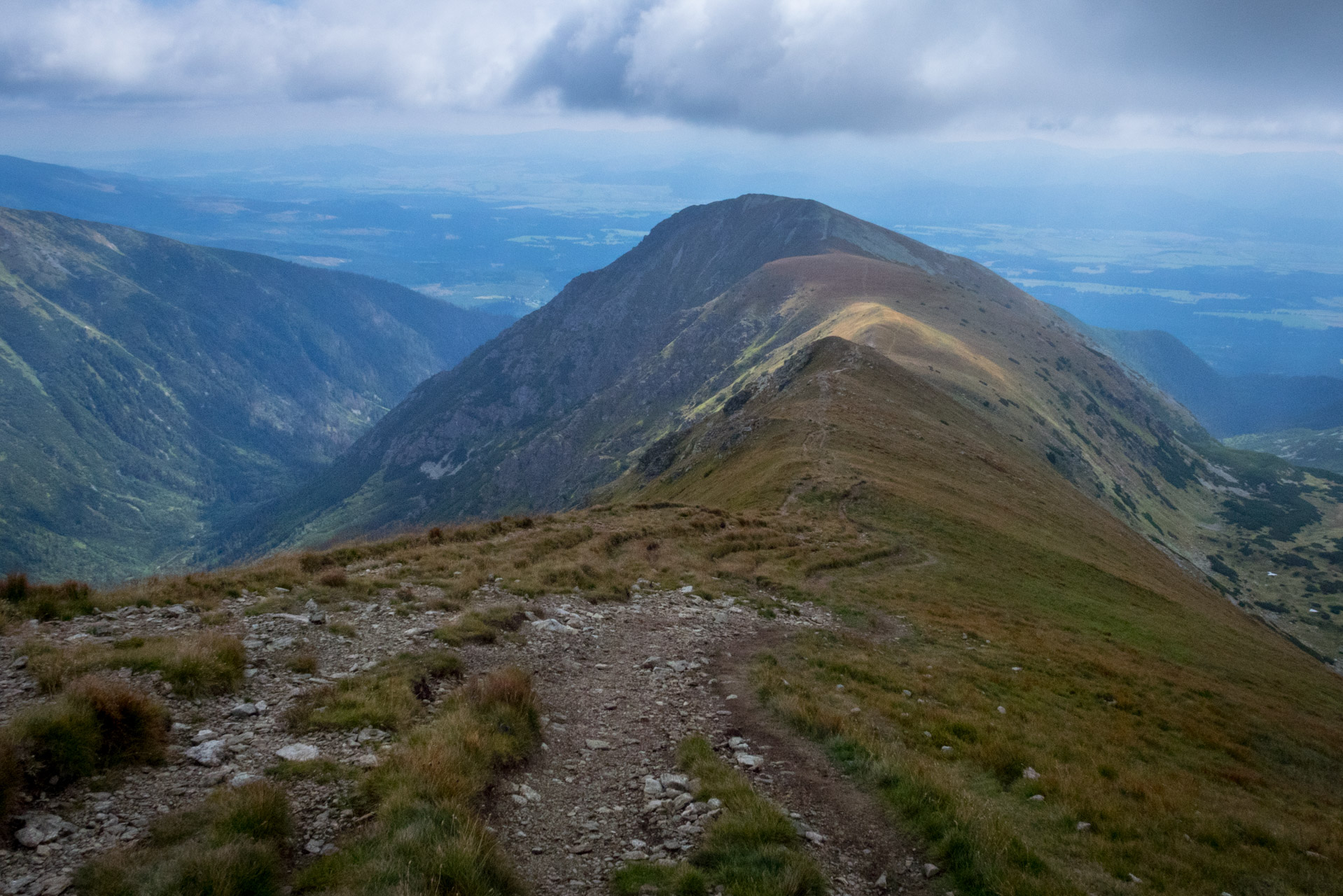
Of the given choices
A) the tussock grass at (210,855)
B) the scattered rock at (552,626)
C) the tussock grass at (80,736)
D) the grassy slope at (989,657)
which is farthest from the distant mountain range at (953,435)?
the tussock grass at (210,855)

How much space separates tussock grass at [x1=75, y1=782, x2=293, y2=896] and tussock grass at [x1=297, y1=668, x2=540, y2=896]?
47cm

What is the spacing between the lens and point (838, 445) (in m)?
47.7

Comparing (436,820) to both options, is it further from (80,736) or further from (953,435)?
Answer: (953,435)

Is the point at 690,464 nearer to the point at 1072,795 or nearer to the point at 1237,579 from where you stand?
the point at 1072,795

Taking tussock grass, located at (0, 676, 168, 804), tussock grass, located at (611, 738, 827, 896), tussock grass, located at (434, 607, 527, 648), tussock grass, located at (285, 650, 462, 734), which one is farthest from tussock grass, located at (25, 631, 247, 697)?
tussock grass, located at (611, 738, 827, 896)

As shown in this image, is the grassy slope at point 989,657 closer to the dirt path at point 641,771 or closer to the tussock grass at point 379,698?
the dirt path at point 641,771

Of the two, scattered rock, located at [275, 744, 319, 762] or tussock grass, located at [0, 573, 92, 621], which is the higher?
scattered rock, located at [275, 744, 319, 762]

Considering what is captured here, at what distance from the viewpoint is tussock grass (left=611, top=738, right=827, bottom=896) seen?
7125 millimetres

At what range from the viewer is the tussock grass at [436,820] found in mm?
6320

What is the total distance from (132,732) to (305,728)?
2016mm

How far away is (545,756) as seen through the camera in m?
10.3

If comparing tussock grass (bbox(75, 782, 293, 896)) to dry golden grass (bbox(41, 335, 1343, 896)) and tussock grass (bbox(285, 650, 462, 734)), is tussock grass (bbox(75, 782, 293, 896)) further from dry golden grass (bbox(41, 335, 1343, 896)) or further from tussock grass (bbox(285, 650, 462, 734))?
tussock grass (bbox(285, 650, 462, 734))

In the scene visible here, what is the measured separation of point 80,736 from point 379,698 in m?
3.77

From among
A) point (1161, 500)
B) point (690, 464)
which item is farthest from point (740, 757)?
point (1161, 500)
